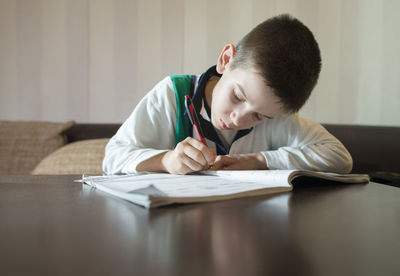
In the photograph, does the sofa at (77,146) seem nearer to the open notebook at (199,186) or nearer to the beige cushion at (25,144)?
the beige cushion at (25,144)

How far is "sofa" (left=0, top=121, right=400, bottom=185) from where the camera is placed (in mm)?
1626

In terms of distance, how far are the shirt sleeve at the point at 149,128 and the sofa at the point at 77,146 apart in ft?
2.29

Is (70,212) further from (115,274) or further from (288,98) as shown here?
(288,98)

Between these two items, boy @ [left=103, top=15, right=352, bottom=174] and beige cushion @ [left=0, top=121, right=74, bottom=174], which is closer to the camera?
boy @ [left=103, top=15, right=352, bottom=174]

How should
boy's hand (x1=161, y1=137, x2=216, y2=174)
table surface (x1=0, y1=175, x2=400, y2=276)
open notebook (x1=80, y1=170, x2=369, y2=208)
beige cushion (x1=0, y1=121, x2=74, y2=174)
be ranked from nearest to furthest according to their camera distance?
1. table surface (x1=0, y1=175, x2=400, y2=276)
2. open notebook (x1=80, y1=170, x2=369, y2=208)
3. boy's hand (x1=161, y1=137, x2=216, y2=174)
4. beige cushion (x1=0, y1=121, x2=74, y2=174)

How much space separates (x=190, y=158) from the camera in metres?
0.75

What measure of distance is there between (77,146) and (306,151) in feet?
3.95

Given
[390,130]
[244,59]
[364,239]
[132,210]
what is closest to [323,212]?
[364,239]

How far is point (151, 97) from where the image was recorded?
1.12 meters

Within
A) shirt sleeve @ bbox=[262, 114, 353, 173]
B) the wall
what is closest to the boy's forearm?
shirt sleeve @ bbox=[262, 114, 353, 173]

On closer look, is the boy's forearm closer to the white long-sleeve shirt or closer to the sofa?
the white long-sleeve shirt

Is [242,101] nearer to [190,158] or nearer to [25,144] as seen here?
[190,158]

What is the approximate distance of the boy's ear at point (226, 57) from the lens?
3.32 feet

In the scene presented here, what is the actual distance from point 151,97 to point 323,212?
30.7 inches
